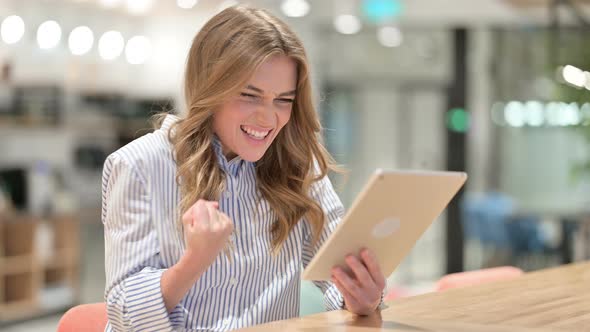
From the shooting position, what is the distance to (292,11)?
10312 millimetres

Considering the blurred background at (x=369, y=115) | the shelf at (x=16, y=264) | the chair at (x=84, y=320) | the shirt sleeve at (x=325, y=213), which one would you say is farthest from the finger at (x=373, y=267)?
the shelf at (x=16, y=264)

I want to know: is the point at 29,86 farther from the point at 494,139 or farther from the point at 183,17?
the point at 494,139

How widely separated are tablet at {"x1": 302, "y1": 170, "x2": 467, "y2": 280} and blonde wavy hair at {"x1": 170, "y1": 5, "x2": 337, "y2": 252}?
348 mm

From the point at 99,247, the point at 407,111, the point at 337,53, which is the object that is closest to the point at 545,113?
the point at 407,111

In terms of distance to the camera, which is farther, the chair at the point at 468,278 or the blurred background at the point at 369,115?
the blurred background at the point at 369,115

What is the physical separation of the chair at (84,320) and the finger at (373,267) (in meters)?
0.64

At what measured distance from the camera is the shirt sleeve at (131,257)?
1.81m

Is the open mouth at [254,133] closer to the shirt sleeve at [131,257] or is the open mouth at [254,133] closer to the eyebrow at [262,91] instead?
the eyebrow at [262,91]

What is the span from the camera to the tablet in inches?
63.7

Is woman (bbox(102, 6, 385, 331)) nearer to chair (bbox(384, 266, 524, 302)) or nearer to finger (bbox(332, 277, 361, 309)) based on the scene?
finger (bbox(332, 277, 361, 309))

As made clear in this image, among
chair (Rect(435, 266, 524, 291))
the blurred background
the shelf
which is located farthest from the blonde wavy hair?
the shelf

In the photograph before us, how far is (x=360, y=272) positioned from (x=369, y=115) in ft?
31.8

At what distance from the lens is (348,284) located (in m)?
1.80

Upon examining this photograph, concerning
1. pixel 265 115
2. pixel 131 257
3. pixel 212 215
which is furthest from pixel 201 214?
pixel 265 115
